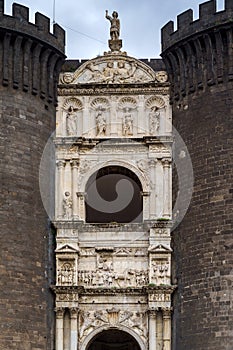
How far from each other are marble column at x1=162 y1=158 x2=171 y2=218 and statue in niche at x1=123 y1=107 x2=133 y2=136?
44.7 inches

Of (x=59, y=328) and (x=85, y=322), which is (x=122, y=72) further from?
(x=59, y=328)

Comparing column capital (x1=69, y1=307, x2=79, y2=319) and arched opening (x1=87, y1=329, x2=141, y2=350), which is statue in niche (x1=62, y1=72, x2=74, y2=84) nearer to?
column capital (x1=69, y1=307, x2=79, y2=319)

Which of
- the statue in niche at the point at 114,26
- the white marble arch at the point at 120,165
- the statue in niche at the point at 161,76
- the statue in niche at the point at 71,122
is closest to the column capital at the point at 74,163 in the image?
the white marble arch at the point at 120,165

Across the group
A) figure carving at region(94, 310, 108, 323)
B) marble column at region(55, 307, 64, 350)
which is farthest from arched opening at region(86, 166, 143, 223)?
marble column at region(55, 307, 64, 350)

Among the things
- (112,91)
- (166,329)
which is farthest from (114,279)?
(112,91)

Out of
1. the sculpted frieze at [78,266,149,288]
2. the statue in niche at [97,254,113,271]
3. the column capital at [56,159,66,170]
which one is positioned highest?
the column capital at [56,159,66,170]

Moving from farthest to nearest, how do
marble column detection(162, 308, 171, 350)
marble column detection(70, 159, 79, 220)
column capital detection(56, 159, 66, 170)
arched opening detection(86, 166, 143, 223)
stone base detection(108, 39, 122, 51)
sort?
arched opening detection(86, 166, 143, 223) < stone base detection(108, 39, 122, 51) < column capital detection(56, 159, 66, 170) < marble column detection(70, 159, 79, 220) < marble column detection(162, 308, 171, 350)

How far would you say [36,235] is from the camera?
84.8ft

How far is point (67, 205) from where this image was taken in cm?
2636

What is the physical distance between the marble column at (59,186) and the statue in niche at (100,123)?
1.14 m

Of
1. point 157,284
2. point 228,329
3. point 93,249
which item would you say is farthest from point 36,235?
point 228,329

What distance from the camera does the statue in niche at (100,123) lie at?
1060 inches

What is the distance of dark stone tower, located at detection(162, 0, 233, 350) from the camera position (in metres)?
24.7

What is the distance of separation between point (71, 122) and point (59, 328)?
5.02m
